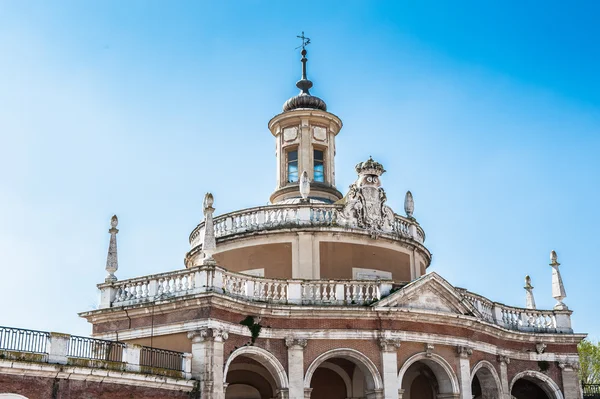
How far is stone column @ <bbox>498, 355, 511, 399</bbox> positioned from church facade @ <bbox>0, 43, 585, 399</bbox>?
70 millimetres

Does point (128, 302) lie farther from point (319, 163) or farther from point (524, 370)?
point (524, 370)

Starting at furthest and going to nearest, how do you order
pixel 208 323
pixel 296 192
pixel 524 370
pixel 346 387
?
pixel 296 192 → pixel 524 370 → pixel 346 387 → pixel 208 323

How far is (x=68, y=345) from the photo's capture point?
21.0 m

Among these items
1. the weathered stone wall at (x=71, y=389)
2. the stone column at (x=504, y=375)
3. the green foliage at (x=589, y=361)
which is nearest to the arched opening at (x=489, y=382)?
the stone column at (x=504, y=375)

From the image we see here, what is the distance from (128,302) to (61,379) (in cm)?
576

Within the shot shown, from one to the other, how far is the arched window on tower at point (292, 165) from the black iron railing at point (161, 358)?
13.8 metres

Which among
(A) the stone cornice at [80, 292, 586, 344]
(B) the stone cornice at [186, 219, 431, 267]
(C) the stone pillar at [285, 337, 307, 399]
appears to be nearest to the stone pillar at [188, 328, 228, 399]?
(A) the stone cornice at [80, 292, 586, 344]

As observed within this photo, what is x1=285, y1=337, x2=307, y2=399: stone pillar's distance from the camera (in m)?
25.6

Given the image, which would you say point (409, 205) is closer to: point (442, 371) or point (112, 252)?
point (442, 371)

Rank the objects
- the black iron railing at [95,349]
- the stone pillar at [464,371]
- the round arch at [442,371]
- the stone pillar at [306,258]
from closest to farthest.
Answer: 1. the black iron railing at [95,349]
2. the round arch at [442,371]
3. the stone pillar at [464,371]
4. the stone pillar at [306,258]

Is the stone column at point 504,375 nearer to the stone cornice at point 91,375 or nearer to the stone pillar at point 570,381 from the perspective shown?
the stone pillar at point 570,381

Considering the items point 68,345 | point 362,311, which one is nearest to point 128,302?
point 68,345

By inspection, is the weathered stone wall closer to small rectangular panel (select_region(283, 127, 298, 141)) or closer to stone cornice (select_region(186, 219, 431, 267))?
stone cornice (select_region(186, 219, 431, 267))

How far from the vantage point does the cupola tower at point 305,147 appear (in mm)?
35719
